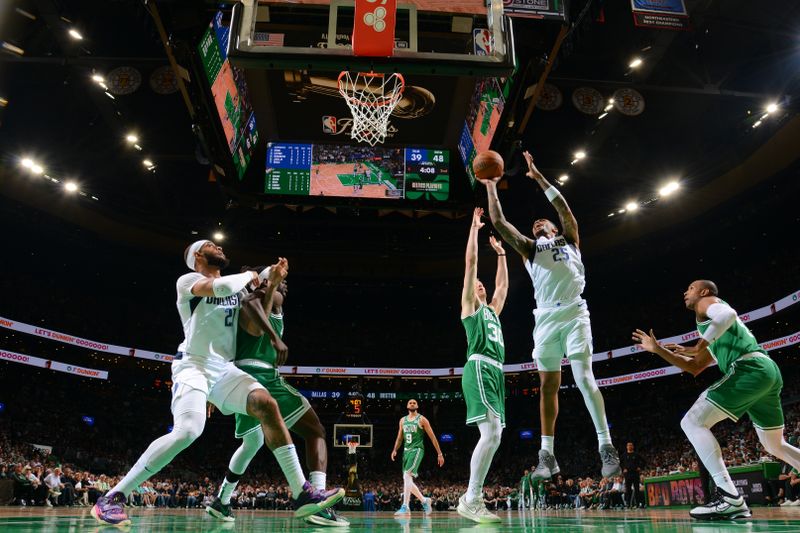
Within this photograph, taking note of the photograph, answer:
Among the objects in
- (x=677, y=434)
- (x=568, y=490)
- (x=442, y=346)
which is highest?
(x=442, y=346)

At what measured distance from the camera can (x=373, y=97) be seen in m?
11.0

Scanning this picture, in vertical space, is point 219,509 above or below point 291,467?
below

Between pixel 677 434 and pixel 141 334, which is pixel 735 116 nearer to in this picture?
pixel 677 434

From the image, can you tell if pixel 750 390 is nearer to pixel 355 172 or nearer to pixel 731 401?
pixel 731 401

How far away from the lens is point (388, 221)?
723 inches

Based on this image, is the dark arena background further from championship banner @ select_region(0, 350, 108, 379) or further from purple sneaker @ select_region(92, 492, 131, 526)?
purple sneaker @ select_region(92, 492, 131, 526)

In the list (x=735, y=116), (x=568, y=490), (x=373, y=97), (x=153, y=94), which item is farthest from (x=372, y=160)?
(x=568, y=490)

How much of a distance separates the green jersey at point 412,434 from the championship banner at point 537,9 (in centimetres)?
759

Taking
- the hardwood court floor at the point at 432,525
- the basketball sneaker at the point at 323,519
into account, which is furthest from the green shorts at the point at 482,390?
the basketball sneaker at the point at 323,519

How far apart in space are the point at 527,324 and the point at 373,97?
22.8m

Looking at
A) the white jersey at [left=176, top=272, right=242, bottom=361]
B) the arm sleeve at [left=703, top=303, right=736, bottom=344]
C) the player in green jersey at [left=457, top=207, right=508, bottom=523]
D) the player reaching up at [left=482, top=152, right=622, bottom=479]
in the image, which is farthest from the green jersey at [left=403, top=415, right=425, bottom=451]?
the white jersey at [left=176, top=272, right=242, bottom=361]

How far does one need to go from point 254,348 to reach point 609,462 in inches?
124

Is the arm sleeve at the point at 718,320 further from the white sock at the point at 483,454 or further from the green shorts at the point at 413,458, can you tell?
the green shorts at the point at 413,458

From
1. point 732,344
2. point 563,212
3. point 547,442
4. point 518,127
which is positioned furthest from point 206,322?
point 518,127
